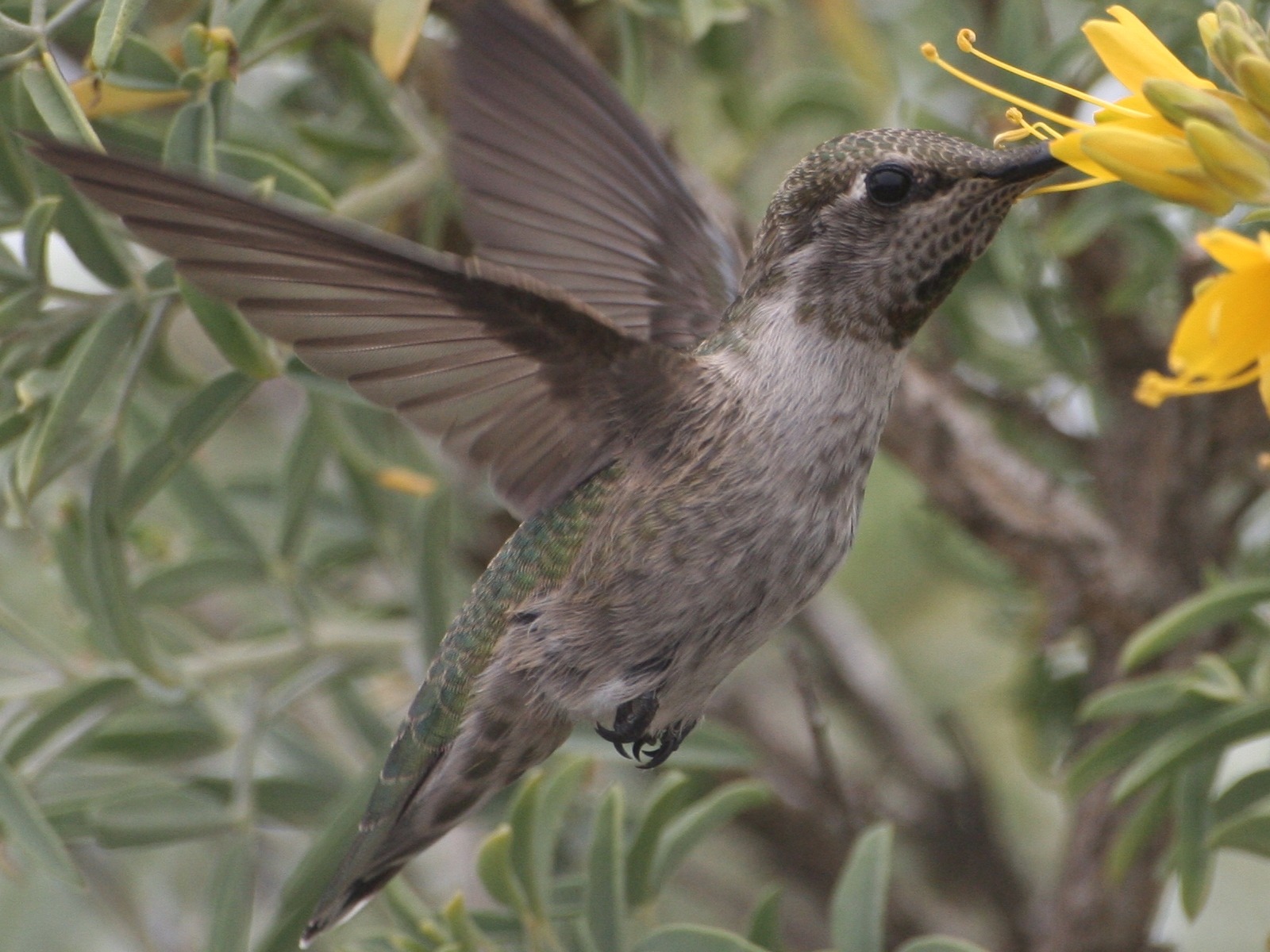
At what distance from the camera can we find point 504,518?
98.6 inches

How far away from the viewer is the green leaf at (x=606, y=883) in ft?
5.12

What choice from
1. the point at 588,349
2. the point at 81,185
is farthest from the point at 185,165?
the point at 588,349

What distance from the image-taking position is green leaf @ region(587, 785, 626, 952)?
61.5 inches

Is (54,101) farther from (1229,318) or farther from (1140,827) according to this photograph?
(1140,827)

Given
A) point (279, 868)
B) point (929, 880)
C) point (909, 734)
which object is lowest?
point (279, 868)

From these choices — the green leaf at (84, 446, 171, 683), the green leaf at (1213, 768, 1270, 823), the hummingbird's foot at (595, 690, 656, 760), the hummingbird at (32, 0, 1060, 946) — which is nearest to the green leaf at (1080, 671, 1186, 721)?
the green leaf at (1213, 768, 1270, 823)

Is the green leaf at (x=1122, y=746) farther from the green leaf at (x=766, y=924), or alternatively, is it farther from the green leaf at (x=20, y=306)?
the green leaf at (x=20, y=306)

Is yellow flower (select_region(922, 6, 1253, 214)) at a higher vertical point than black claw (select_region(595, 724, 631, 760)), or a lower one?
higher

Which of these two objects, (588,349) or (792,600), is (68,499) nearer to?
(588,349)

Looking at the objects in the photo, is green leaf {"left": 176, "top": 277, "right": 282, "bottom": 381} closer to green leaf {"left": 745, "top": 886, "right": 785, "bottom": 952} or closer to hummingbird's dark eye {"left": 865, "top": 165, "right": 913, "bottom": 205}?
hummingbird's dark eye {"left": 865, "top": 165, "right": 913, "bottom": 205}

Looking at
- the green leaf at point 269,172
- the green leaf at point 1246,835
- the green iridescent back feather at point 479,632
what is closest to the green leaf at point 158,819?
the green iridescent back feather at point 479,632

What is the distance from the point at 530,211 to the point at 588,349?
0.40 m

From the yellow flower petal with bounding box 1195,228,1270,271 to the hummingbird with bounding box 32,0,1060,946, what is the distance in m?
0.31

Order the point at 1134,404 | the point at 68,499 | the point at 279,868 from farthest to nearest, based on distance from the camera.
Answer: the point at 279,868 < the point at 1134,404 < the point at 68,499
